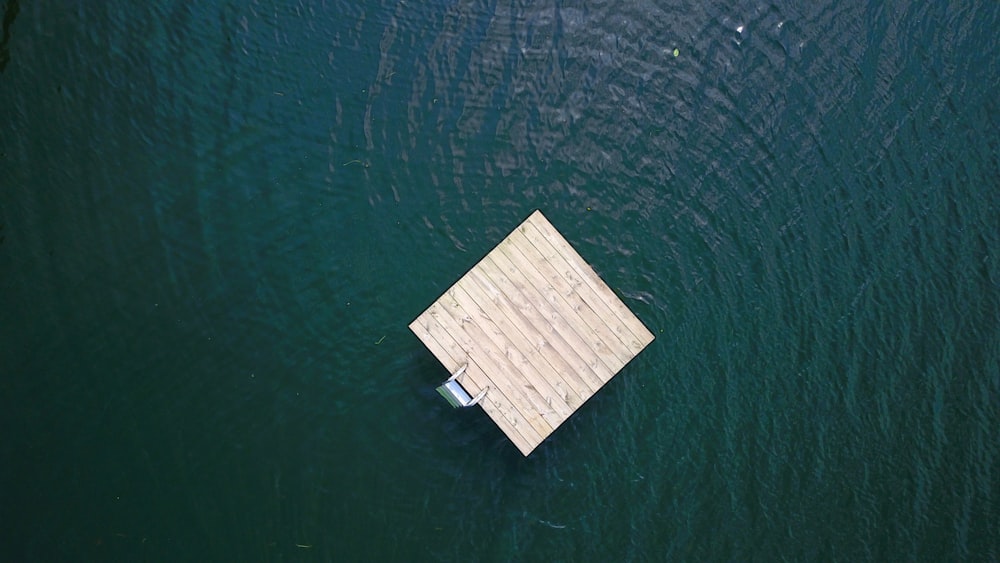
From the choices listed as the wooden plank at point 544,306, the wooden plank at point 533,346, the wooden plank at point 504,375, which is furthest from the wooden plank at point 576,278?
the wooden plank at point 504,375

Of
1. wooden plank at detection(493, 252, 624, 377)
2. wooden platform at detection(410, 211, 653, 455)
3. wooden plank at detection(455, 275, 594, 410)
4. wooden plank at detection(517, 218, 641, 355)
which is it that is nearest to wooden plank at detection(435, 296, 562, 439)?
wooden platform at detection(410, 211, 653, 455)

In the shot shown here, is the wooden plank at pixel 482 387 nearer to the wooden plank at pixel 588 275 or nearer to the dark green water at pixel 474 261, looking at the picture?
the dark green water at pixel 474 261

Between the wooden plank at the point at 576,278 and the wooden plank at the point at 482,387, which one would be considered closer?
the wooden plank at the point at 482,387

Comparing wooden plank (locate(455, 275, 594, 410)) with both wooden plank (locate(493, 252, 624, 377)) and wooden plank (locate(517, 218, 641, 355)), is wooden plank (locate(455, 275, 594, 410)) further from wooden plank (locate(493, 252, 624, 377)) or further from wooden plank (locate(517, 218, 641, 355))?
wooden plank (locate(517, 218, 641, 355))

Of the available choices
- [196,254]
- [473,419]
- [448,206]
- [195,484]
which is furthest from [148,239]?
[473,419]

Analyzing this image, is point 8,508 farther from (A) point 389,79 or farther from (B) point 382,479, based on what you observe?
(A) point 389,79

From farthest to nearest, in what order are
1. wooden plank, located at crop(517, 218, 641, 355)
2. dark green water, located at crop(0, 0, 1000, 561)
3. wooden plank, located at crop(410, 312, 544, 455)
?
1. dark green water, located at crop(0, 0, 1000, 561)
2. wooden plank, located at crop(517, 218, 641, 355)
3. wooden plank, located at crop(410, 312, 544, 455)
